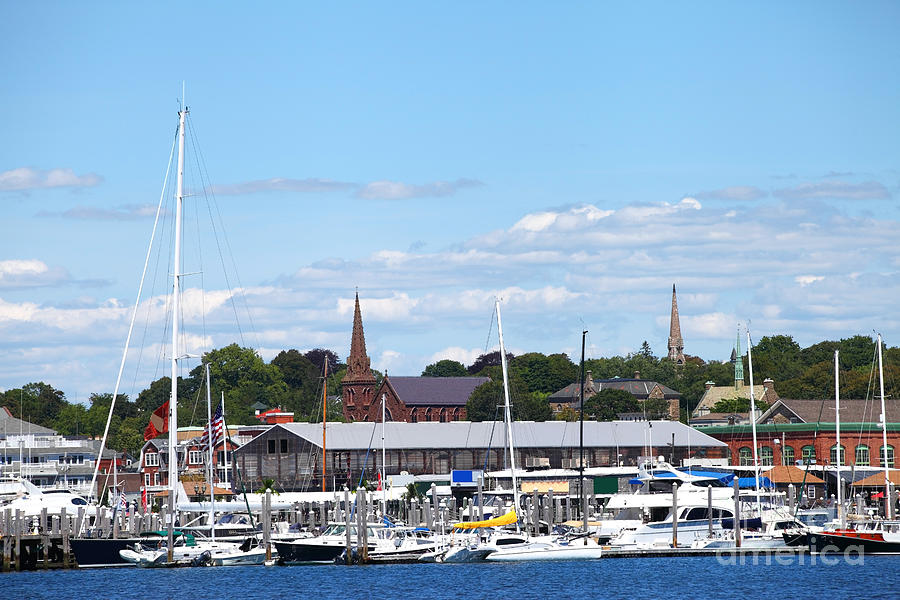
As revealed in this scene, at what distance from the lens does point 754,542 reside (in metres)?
71.5

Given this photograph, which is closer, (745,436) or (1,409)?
(745,436)

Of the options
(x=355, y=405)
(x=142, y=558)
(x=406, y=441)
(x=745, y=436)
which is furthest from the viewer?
(x=355, y=405)

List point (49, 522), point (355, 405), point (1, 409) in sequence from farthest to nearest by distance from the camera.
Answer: point (355, 405) < point (1, 409) < point (49, 522)

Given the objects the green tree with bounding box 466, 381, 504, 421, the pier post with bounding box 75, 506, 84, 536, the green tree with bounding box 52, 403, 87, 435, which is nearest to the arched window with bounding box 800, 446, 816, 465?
the green tree with bounding box 466, 381, 504, 421

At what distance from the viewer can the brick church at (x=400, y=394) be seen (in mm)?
186625

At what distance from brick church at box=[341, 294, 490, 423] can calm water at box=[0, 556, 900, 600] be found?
377 feet

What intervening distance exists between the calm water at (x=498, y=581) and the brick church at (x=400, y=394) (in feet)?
377

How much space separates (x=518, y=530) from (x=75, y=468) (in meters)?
78.6

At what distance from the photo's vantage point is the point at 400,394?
18662cm

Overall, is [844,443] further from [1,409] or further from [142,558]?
[1,409]

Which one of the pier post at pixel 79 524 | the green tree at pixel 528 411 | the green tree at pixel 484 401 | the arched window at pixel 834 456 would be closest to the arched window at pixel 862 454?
the arched window at pixel 834 456

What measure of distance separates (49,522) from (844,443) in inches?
3016

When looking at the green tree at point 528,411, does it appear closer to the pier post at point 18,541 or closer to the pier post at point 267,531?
the pier post at point 267,531

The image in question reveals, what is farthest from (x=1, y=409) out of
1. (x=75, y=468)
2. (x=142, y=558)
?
(x=142, y=558)
